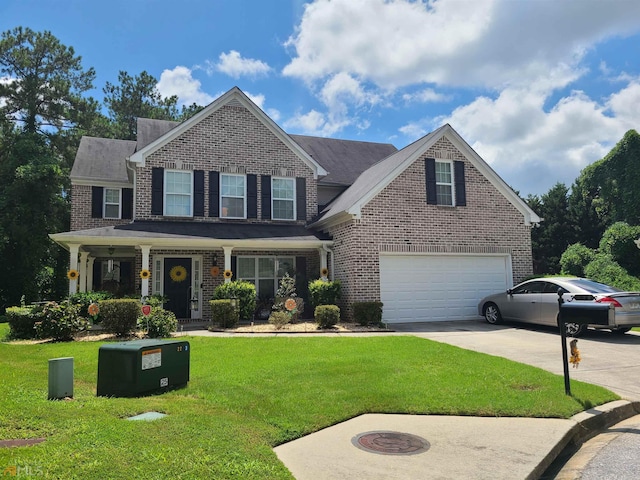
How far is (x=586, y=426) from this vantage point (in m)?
5.29

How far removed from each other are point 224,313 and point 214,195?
5630 mm

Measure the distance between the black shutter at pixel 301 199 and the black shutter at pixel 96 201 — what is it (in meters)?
8.18

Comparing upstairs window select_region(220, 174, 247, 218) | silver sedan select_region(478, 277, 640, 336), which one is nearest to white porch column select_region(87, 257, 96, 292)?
upstairs window select_region(220, 174, 247, 218)

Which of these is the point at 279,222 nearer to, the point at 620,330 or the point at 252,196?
the point at 252,196

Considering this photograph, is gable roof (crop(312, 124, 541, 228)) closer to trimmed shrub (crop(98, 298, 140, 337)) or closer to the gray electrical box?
trimmed shrub (crop(98, 298, 140, 337))

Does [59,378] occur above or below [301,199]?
below

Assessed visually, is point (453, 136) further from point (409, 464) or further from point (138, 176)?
point (409, 464)

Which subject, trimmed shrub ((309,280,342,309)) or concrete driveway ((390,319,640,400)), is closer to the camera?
concrete driveway ((390,319,640,400))

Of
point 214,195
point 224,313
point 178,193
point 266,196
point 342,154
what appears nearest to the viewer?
point 224,313

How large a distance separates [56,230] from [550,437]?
27750mm

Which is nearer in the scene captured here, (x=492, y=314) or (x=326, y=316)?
(x=326, y=316)

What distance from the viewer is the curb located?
437 cm

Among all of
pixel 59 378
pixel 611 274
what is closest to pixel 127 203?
pixel 59 378

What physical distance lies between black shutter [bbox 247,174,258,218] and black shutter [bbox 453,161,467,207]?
7.59 m
